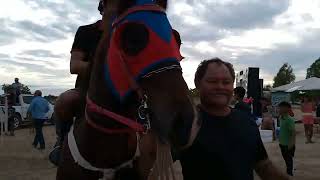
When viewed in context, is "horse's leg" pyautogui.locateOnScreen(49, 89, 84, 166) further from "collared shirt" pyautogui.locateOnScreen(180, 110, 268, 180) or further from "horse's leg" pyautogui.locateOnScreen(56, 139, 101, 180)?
"collared shirt" pyautogui.locateOnScreen(180, 110, 268, 180)

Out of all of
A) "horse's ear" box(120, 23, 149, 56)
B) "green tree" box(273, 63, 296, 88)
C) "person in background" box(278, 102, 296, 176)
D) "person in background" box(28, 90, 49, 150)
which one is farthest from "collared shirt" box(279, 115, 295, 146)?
"green tree" box(273, 63, 296, 88)

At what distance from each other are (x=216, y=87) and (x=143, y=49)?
88 centimetres

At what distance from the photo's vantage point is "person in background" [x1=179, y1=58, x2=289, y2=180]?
3.06 metres

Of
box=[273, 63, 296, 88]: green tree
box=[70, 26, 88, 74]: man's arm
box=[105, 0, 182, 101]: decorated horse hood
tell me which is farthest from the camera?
box=[273, 63, 296, 88]: green tree

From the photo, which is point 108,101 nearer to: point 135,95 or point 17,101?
point 135,95

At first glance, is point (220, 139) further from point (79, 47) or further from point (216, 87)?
point (79, 47)

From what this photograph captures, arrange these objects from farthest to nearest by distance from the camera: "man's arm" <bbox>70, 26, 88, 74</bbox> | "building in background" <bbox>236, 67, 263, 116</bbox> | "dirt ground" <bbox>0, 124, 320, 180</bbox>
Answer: "building in background" <bbox>236, 67, 263, 116</bbox>
"dirt ground" <bbox>0, 124, 320, 180</bbox>
"man's arm" <bbox>70, 26, 88, 74</bbox>

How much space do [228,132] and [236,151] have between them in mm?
131

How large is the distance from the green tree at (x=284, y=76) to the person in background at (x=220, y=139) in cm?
8650

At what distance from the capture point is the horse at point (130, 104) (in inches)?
89.6

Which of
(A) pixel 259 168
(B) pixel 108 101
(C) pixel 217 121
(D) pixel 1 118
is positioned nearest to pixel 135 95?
(B) pixel 108 101

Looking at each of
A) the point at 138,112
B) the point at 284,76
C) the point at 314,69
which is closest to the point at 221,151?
the point at 138,112

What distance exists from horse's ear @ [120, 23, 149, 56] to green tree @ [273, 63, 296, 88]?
87.4 m

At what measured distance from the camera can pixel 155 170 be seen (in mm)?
2553
